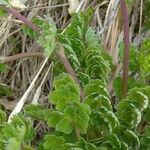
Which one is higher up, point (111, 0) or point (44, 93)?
point (111, 0)

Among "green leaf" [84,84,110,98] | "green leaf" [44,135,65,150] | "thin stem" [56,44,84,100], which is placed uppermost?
"thin stem" [56,44,84,100]

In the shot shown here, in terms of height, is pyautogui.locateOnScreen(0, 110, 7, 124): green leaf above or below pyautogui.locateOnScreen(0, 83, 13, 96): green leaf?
above

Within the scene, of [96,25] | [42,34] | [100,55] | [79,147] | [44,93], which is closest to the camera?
[79,147]

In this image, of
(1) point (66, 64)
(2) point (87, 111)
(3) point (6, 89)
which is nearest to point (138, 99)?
(2) point (87, 111)

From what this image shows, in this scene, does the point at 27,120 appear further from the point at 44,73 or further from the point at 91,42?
the point at 44,73

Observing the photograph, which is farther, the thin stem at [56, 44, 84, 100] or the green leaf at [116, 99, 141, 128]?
the thin stem at [56, 44, 84, 100]

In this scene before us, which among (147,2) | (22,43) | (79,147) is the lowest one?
(79,147)

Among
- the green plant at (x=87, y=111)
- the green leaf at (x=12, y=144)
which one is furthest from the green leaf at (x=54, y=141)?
the green leaf at (x=12, y=144)

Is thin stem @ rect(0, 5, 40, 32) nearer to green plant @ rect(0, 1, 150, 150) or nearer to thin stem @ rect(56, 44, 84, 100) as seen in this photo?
green plant @ rect(0, 1, 150, 150)

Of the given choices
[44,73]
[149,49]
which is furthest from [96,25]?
[149,49]

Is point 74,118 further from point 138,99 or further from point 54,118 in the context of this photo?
point 138,99

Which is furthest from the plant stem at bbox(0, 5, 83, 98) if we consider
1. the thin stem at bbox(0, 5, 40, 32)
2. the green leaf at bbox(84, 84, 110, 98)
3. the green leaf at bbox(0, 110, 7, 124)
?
the green leaf at bbox(0, 110, 7, 124)
